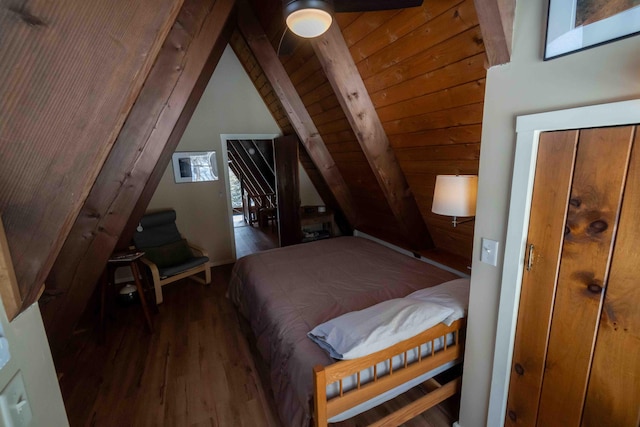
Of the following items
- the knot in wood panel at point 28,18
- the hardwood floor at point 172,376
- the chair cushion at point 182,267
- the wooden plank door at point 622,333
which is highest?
the knot in wood panel at point 28,18

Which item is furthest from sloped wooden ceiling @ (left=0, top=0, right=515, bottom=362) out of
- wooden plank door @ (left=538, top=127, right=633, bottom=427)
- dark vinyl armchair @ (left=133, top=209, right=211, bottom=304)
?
wooden plank door @ (left=538, top=127, right=633, bottom=427)

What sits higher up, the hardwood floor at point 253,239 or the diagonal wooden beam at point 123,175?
the diagonal wooden beam at point 123,175

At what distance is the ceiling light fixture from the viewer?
1.13 meters

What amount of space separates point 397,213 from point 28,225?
8.28 ft

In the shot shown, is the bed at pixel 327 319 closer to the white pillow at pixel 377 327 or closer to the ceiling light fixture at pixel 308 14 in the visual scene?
the white pillow at pixel 377 327

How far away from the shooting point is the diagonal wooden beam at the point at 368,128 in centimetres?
198

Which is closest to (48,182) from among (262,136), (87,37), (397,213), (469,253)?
(87,37)

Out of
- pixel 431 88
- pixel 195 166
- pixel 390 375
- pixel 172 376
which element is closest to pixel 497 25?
pixel 431 88

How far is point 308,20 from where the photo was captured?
3.89 feet

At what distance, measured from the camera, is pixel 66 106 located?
0.60 metres

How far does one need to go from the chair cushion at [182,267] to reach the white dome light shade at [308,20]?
9.26ft

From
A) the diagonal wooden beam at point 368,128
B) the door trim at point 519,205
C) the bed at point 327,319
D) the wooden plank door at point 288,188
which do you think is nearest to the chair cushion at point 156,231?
the bed at point 327,319

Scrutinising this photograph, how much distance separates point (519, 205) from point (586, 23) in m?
0.61

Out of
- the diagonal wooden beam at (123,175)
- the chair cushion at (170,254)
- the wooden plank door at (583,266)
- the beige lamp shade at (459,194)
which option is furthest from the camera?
the chair cushion at (170,254)
